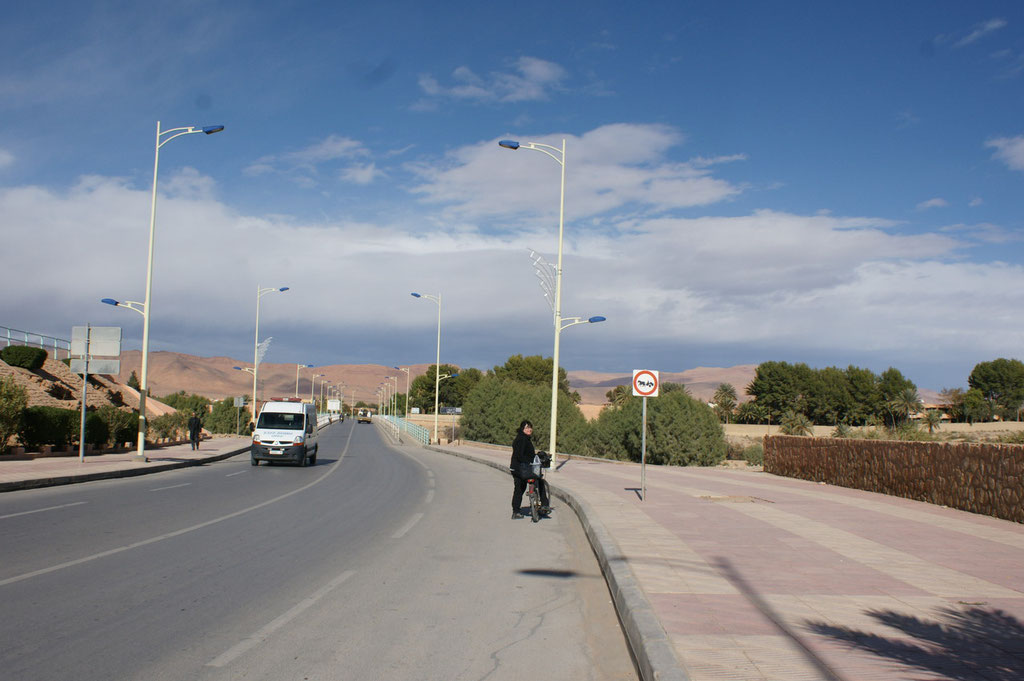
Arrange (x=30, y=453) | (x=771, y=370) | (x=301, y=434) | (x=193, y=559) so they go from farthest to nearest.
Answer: (x=771, y=370)
(x=301, y=434)
(x=30, y=453)
(x=193, y=559)

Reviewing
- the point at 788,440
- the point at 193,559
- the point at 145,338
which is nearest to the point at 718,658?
the point at 193,559

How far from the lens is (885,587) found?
25.3 ft

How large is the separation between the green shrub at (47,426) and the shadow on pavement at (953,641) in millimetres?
28590

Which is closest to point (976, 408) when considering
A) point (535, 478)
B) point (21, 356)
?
point (21, 356)

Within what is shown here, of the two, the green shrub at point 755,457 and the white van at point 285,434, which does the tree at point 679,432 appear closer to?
the green shrub at point 755,457

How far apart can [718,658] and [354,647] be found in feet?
8.43

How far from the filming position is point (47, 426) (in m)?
29.0

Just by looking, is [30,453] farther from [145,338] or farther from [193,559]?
[193,559]

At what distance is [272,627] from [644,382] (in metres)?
11.2

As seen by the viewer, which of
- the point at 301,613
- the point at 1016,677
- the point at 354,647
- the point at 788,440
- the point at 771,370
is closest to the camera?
the point at 1016,677

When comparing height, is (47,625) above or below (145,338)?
below

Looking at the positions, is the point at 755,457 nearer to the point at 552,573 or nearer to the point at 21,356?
the point at 552,573

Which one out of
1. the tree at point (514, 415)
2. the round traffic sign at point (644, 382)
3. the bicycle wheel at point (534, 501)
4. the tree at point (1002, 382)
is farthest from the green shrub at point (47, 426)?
the tree at point (1002, 382)

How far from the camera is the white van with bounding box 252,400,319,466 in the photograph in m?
29.7
